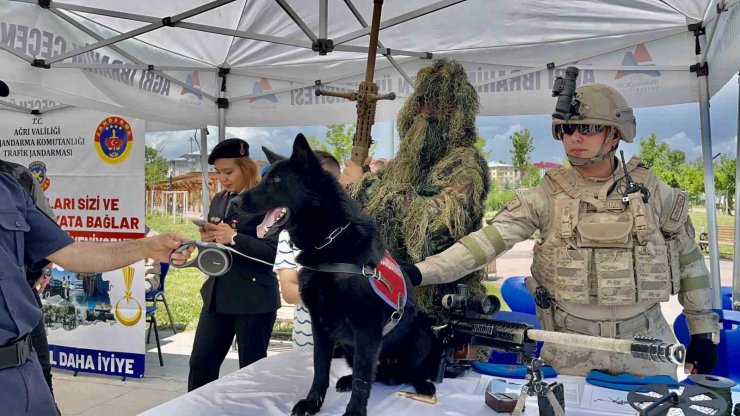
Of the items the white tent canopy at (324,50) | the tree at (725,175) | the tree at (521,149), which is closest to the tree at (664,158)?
the tree at (725,175)

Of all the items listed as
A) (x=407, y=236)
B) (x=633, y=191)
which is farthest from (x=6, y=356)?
(x=633, y=191)

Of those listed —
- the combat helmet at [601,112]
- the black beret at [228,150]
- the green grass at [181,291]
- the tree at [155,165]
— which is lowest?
the green grass at [181,291]

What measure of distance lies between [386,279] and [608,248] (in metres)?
0.89

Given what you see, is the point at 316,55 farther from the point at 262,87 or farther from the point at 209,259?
the point at 209,259

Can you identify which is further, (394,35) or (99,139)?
(99,139)

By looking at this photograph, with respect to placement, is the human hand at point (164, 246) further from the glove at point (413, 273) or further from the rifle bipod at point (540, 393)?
the rifle bipod at point (540, 393)

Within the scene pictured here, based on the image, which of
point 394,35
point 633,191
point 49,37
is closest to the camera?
point 633,191

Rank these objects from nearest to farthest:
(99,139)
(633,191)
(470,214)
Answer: (633,191) → (470,214) → (99,139)

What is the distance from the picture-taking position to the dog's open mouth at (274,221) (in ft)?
4.79

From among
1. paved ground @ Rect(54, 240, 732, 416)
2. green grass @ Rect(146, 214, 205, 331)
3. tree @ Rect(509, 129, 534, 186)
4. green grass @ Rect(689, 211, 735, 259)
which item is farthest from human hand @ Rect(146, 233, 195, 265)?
green grass @ Rect(146, 214, 205, 331)

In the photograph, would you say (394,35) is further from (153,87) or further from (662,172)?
(662,172)

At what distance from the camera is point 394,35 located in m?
4.59

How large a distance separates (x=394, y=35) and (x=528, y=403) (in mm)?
3699

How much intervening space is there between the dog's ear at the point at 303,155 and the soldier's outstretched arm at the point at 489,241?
1.69 feet
